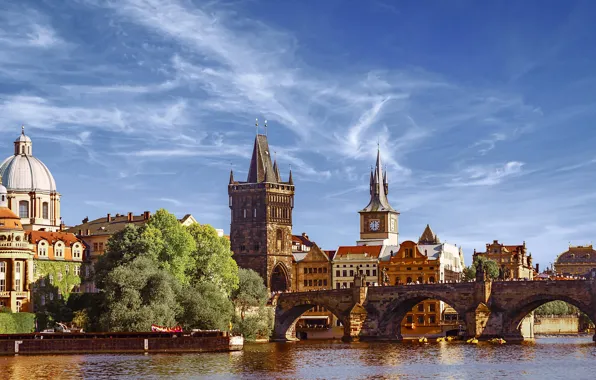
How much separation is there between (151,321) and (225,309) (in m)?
16.8

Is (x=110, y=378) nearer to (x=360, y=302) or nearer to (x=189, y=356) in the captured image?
(x=189, y=356)

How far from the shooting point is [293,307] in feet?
634

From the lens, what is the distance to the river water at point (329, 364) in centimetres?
10700

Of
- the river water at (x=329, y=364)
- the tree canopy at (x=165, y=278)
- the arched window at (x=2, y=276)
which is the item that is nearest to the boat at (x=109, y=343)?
the tree canopy at (x=165, y=278)

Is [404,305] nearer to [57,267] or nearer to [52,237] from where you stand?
[57,267]

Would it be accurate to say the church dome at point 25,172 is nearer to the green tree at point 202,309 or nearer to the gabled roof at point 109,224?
the gabled roof at point 109,224

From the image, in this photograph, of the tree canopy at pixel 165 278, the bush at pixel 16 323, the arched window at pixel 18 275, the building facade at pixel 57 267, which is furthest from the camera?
the building facade at pixel 57 267

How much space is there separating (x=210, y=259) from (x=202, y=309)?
14.4 m

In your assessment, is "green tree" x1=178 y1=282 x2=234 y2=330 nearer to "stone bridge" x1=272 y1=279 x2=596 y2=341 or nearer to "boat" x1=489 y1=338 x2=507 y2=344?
"stone bridge" x1=272 y1=279 x2=596 y2=341

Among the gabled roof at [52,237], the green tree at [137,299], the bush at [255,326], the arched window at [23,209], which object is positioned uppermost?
the arched window at [23,209]

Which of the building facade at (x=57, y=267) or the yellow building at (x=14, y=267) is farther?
the building facade at (x=57, y=267)

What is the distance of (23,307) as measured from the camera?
519ft

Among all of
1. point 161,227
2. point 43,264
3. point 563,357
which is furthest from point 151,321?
point 563,357

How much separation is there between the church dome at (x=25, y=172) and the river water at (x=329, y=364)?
59.3 meters
